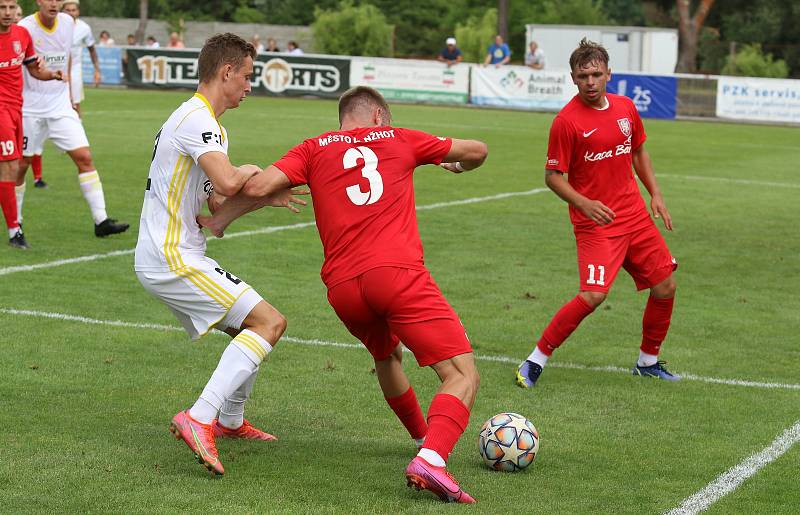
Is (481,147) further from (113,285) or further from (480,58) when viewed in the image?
(480,58)

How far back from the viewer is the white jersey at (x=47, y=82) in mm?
13250

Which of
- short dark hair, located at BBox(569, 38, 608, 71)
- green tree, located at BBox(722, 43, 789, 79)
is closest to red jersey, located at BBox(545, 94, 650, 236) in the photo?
short dark hair, located at BBox(569, 38, 608, 71)

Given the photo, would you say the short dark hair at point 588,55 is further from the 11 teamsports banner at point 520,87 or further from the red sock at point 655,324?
the 11 teamsports banner at point 520,87

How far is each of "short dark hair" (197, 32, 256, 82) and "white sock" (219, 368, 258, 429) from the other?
158cm

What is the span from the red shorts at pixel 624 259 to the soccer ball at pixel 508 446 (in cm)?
211

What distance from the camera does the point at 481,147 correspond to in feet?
19.6

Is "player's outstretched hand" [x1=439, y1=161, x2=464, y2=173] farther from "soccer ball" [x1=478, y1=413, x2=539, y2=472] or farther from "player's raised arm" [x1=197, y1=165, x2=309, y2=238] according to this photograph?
"soccer ball" [x1=478, y1=413, x2=539, y2=472]

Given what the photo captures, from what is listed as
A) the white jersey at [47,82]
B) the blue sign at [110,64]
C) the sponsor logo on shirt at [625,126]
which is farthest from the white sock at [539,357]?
the blue sign at [110,64]

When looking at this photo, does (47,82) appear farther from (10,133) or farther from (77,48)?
(77,48)

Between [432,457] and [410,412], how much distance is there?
3.33ft

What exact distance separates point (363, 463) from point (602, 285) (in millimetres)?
2651

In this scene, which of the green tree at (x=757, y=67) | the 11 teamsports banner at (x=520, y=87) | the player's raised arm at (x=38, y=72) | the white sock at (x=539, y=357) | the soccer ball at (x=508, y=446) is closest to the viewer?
the soccer ball at (x=508, y=446)

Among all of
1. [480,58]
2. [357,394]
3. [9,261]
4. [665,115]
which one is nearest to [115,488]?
[357,394]

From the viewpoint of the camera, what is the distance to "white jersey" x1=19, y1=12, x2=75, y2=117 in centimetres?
1325
